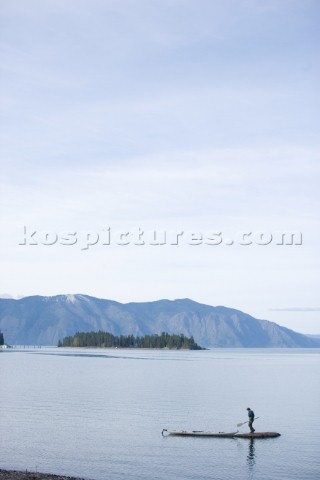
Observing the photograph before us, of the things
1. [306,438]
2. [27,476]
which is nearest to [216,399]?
[306,438]

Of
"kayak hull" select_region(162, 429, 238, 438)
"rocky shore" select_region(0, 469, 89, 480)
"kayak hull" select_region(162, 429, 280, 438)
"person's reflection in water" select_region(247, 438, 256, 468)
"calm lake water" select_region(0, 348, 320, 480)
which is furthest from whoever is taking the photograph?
"kayak hull" select_region(162, 429, 280, 438)

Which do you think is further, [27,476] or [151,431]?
[151,431]

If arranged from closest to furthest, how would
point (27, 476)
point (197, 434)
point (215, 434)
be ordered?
1. point (27, 476)
2. point (197, 434)
3. point (215, 434)

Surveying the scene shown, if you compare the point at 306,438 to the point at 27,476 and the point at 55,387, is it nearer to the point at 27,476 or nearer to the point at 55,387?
the point at 27,476

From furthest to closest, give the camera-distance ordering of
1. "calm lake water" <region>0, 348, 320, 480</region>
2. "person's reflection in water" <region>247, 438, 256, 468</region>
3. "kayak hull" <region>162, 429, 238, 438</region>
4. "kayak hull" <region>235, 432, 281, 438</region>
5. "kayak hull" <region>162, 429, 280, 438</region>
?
"kayak hull" <region>235, 432, 281, 438</region> → "kayak hull" <region>162, 429, 280, 438</region> → "kayak hull" <region>162, 429, 238, 438</region> → "person's reflection in water" <region>247, 438, 256, 468</region> → "calm lake water" <region>0, 348, 320, 480</region>

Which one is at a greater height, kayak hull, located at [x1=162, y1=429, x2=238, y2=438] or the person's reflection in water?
kayak hull, located at [x1=162, y1=429, x2=238, y2=438]

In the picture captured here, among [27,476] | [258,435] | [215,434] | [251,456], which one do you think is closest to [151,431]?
[215,434]

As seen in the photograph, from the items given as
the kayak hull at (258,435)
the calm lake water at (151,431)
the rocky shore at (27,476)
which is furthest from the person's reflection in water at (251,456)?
the rocky shore at (27,476)

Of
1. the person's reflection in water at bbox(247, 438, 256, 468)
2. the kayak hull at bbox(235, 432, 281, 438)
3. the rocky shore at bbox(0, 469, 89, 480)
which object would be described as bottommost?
the person's reflection in water at bbox(247, 438, 256, 468)

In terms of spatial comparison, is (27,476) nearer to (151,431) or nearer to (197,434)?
(197,434)

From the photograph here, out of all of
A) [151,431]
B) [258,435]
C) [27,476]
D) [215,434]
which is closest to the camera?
[27,476]

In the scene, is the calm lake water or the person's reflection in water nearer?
the calm lake water

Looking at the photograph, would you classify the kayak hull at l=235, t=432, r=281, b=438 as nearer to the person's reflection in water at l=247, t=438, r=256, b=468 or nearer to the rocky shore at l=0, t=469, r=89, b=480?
the person's reflection in water at l=247, t=438, r=256, b=468

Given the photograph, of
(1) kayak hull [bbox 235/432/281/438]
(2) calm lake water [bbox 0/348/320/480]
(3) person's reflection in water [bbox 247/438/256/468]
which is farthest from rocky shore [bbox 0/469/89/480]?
(1) kayak hull [bbox 235/432/281/438]
